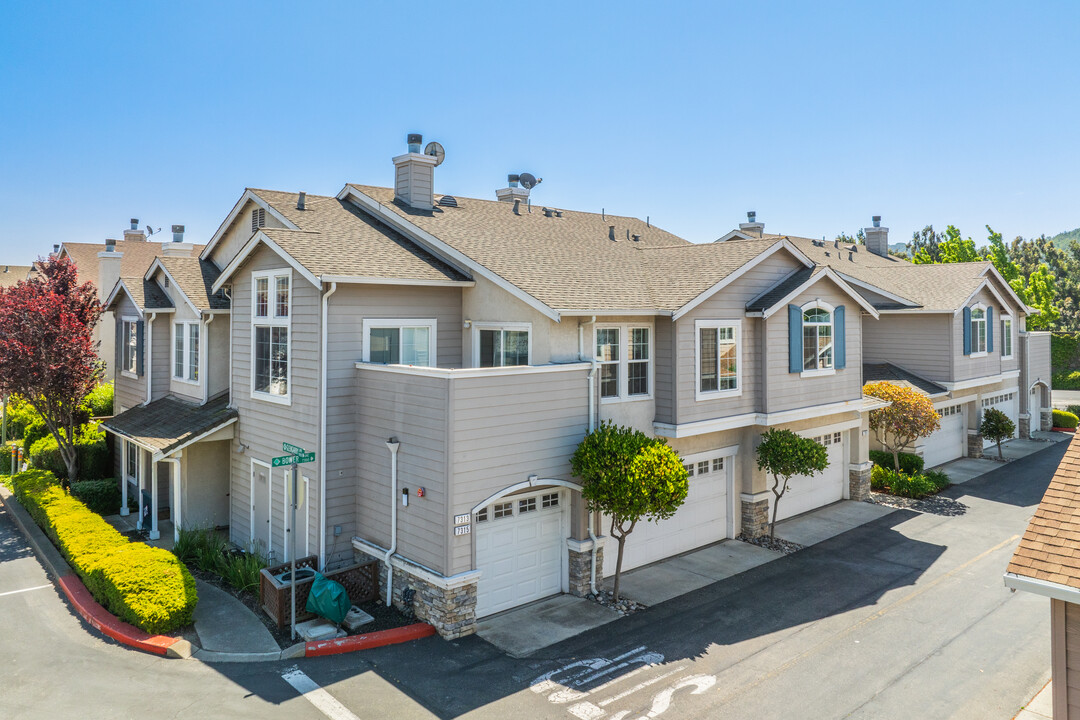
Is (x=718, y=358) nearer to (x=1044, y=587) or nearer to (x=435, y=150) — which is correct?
(x=1044, y=587)

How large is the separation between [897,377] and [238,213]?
22553mm

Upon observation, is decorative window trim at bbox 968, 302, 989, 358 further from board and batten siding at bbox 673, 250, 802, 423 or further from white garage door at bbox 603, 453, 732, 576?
white garage door at bbox 603, 453, 732, 576

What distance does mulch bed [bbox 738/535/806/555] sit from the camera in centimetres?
1605

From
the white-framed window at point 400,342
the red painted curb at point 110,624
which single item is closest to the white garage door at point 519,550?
the white-framed window at point 400,342

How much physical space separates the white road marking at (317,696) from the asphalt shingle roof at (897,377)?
2058 centimetres

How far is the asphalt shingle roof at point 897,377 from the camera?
76.2 feet

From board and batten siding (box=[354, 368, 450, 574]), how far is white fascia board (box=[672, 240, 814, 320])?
5882mm

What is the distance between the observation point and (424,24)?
1631 cm

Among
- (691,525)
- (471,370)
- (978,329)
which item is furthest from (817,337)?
(978,329)

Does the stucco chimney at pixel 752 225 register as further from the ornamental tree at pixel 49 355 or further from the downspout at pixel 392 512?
the ornamental tree at pixel 49 355

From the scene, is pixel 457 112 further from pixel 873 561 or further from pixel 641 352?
pixel 873 561

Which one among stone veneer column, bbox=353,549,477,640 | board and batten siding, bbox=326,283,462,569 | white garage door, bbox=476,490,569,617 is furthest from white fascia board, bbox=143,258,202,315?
white garage door, bbox=476,490,569,617

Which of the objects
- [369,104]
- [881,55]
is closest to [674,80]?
[881,55]

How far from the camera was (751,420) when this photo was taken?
16094 millimetres
